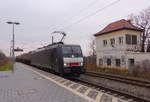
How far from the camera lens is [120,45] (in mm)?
34625

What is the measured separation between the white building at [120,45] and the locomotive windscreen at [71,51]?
558 inches

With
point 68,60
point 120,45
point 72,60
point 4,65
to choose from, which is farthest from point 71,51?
point 4,65

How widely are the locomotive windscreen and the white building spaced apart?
46.5ft

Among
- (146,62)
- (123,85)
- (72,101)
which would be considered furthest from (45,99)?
(146,62)

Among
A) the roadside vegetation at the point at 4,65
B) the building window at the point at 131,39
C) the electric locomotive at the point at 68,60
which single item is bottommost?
the roadside vegetation at the point at 4,65

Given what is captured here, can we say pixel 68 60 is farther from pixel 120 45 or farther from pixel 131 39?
pixel 131 39

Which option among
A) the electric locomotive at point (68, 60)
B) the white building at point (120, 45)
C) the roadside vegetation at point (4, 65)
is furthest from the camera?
the white building at point (120, 45)

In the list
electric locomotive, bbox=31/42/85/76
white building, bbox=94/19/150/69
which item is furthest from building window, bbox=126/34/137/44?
electric locomotive, bbox=31/42/85/76

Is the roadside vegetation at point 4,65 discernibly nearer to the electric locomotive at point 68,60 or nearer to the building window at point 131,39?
the electric locomotive at point 68,60

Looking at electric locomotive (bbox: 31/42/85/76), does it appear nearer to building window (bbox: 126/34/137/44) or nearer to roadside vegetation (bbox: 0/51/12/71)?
roadside vegetation (bbox: 0/51/12/71)

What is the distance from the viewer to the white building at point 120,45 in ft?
108

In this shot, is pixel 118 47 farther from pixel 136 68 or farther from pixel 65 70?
pixel 65 70

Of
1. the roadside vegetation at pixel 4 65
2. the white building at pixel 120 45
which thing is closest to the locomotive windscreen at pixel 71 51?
the roadside vegetation at pixel 4 65

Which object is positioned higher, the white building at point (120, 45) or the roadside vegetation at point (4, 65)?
the white building at point (120, 45)
